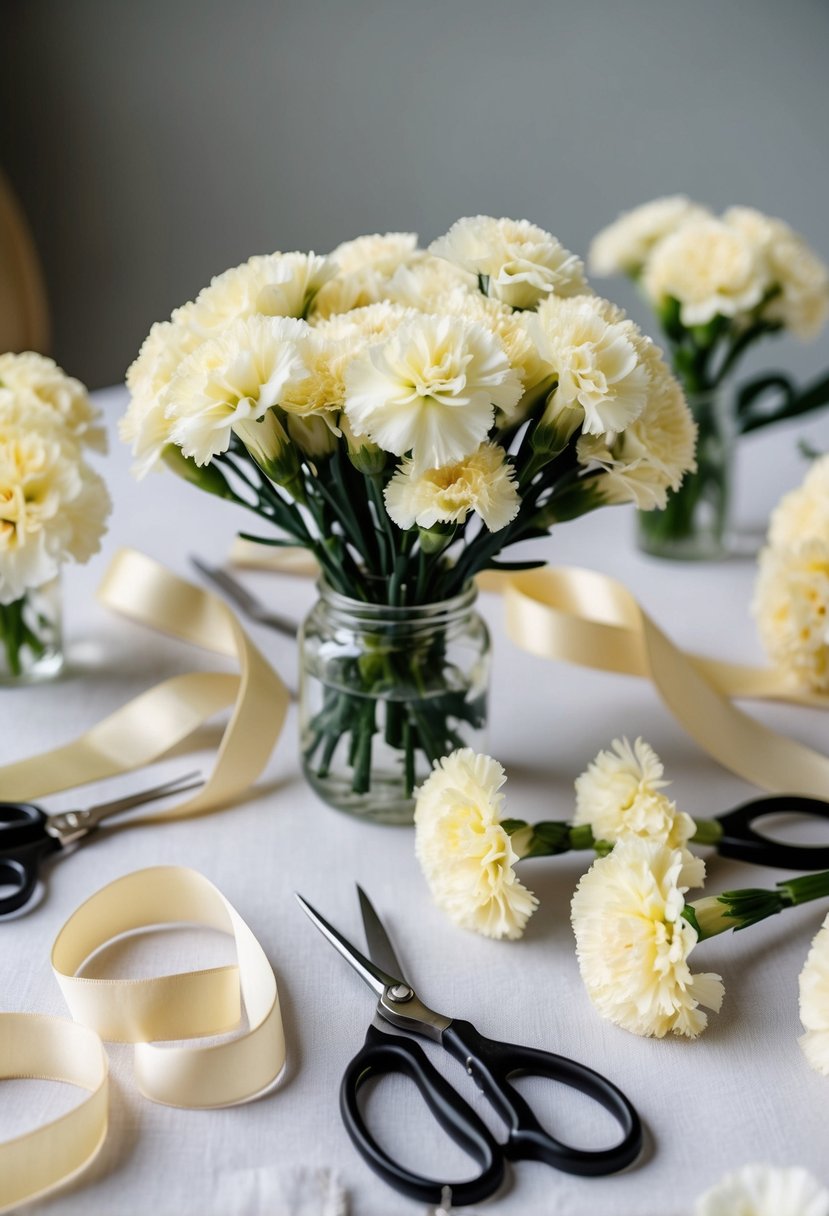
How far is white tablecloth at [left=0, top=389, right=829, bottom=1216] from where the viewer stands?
538 mm

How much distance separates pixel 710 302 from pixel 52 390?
59 cm

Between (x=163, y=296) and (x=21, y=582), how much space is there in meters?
1.92

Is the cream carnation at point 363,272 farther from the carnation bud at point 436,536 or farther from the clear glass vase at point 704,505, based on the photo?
the clear glass vase at point 704,505

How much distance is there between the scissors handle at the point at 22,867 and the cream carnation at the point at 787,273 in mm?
822

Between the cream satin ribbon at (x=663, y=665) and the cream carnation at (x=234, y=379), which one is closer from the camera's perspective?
the cream carnation at (x=234, y=379)

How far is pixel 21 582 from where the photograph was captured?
804 millimetres

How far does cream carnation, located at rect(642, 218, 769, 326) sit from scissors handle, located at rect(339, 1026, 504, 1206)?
0.76 m

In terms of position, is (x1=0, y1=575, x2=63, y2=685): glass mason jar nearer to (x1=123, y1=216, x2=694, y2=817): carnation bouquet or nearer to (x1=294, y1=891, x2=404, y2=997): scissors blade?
(x1=123, y1=216, x2=694, y2=817): carnation bouquet

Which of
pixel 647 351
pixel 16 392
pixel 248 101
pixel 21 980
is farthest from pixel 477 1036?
pixel 248 101

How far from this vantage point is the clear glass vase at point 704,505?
116 centimetres

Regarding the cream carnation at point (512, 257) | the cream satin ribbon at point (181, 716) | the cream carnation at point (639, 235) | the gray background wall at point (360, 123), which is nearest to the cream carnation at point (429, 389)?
the cream carnation at point (512, 257)

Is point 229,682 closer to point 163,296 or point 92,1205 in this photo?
point 92,1205

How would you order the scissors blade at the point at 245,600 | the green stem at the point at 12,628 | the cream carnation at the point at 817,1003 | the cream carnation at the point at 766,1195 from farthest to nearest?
the scissors blade at the point at 245,600
the green stem at the point at 12,628
the cream carnation at the point at 817,1003
the cream carnation at the point at 766,1195

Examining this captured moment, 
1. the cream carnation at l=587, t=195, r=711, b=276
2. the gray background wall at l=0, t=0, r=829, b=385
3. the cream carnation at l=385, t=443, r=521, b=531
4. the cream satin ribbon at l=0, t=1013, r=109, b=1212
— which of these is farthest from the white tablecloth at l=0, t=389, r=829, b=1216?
the gray background wall at l=0, t=0, r=829, b=385
